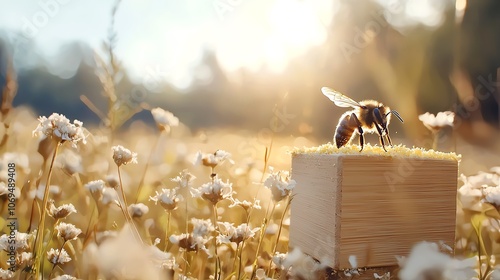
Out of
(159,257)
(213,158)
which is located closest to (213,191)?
(213,158)

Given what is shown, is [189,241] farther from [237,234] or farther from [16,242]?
[16,242]

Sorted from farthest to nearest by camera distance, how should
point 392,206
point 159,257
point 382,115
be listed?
point 382,115 → point 392,206 → point 159,257

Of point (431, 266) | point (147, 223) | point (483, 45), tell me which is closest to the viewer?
point (431, 266)

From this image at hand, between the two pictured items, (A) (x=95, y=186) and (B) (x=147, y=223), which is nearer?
(A) (x=95, y=186)

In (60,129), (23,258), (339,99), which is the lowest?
(23,258)

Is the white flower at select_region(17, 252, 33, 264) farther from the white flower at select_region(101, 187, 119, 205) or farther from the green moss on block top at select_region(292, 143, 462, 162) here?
the green moss on block top at select_region(292, 143, 462, 162)

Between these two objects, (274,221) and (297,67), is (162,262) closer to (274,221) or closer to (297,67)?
(274,221)

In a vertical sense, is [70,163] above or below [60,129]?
below

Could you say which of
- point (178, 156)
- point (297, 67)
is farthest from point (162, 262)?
point (297, 67)
